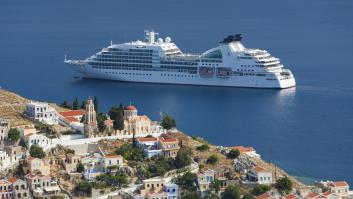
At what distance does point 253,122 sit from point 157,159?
28.6 m

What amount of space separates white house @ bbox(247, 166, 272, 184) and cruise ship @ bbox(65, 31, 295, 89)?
52.8 meters

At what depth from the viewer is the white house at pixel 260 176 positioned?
76188mm

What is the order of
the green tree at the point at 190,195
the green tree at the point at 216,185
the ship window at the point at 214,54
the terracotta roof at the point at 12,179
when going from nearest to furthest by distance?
1. the green tree at the point at 190,195
2. the terracotta roof at the point at 12,179
3. the green tree at the point at 216,185
4. the ship window at the point at 214,54

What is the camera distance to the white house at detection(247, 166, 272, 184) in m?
76.2

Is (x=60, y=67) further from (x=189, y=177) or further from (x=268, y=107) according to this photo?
(x=189, y=177)

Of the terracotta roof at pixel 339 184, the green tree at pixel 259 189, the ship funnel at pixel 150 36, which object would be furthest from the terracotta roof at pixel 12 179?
the ship funnel at pixel 150 36

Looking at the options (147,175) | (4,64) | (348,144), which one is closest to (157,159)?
(147,175)

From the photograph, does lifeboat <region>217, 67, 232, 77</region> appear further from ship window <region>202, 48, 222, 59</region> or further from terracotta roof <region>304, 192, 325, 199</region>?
terracotta roof <region>304, 192, 325, 199</region>

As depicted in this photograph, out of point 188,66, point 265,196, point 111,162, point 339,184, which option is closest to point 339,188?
point 339,184

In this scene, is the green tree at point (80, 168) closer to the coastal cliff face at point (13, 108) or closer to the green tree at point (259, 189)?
the coastal cliff face at point (13, 108)

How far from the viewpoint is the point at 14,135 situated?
7988 centimetres

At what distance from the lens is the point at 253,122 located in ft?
350

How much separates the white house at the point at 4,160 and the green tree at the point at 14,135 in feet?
7.84

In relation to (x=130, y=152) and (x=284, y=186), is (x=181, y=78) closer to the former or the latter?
(x=130, y=152)
